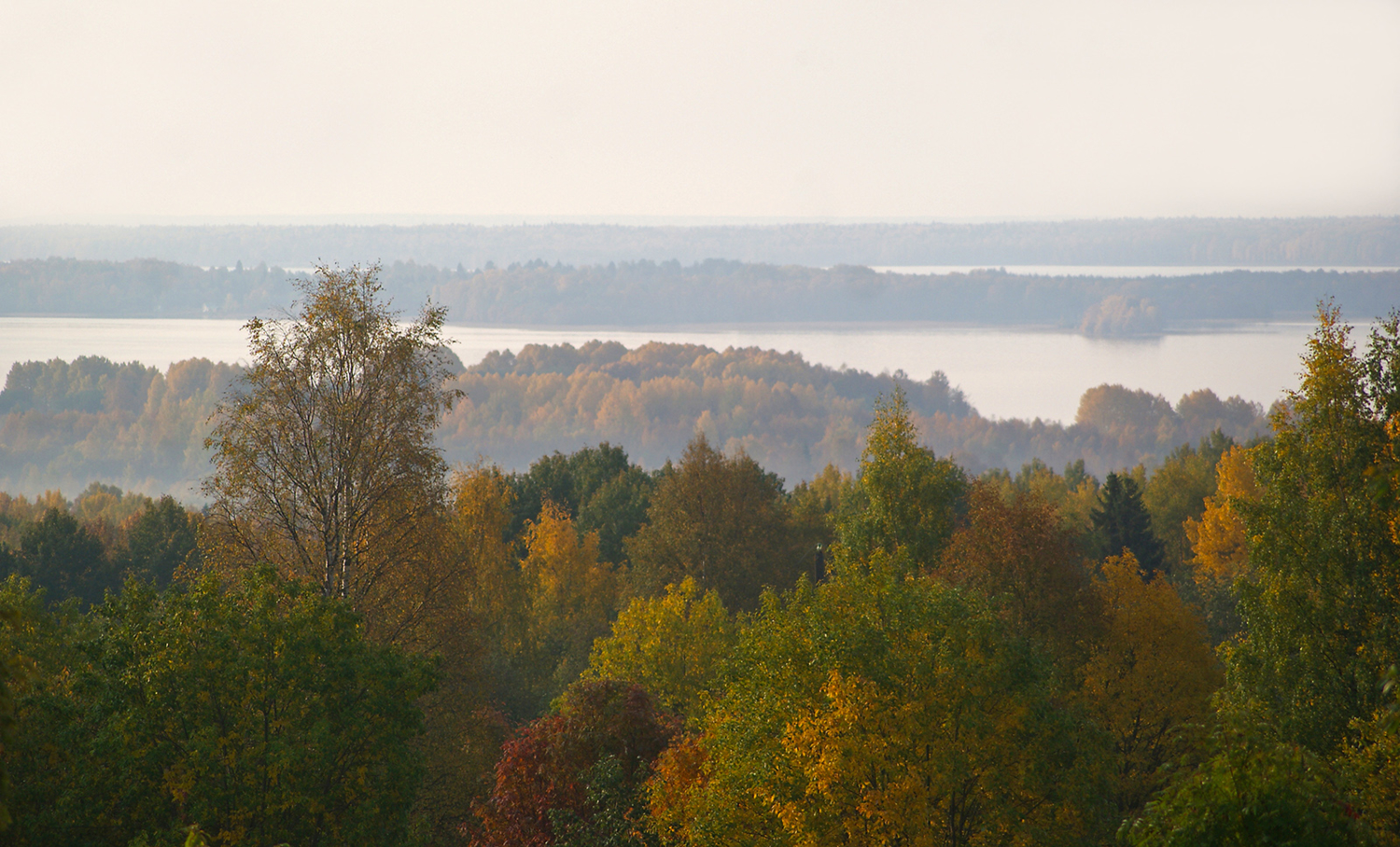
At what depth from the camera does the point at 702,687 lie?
4159cm

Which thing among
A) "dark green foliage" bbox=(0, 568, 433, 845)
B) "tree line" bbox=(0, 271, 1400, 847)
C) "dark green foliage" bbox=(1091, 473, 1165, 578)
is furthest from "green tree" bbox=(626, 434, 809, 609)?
"dark green foliage" bbox=(0, 568, 433, 845)

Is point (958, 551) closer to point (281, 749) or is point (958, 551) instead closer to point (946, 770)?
point (946, 770)

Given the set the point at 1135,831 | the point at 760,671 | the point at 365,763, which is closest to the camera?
the point at 1135,831

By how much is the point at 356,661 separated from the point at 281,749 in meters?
2.34

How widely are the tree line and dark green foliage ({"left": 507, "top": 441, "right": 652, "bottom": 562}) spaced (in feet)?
123

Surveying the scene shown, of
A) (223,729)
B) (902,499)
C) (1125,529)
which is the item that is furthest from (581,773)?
(1125,529)

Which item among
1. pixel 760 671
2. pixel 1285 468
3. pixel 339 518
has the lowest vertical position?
pixel 760 671

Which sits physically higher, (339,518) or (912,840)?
(339,518)

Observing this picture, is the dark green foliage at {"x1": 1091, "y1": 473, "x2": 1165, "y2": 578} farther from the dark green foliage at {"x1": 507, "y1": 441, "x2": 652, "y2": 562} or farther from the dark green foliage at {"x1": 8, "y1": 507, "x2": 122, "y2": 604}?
the dark green foliage at {"x1": 8, "y1": 507, "x2": 122, "y2": 604}

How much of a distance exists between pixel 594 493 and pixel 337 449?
174 ft

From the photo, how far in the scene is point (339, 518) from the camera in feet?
101

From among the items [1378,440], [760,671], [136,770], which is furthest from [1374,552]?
[136,770]

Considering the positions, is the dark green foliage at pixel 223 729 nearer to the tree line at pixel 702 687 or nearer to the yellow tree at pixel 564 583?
the tree line at pixel 702 687

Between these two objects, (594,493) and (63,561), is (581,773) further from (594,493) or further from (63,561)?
(594,493)
